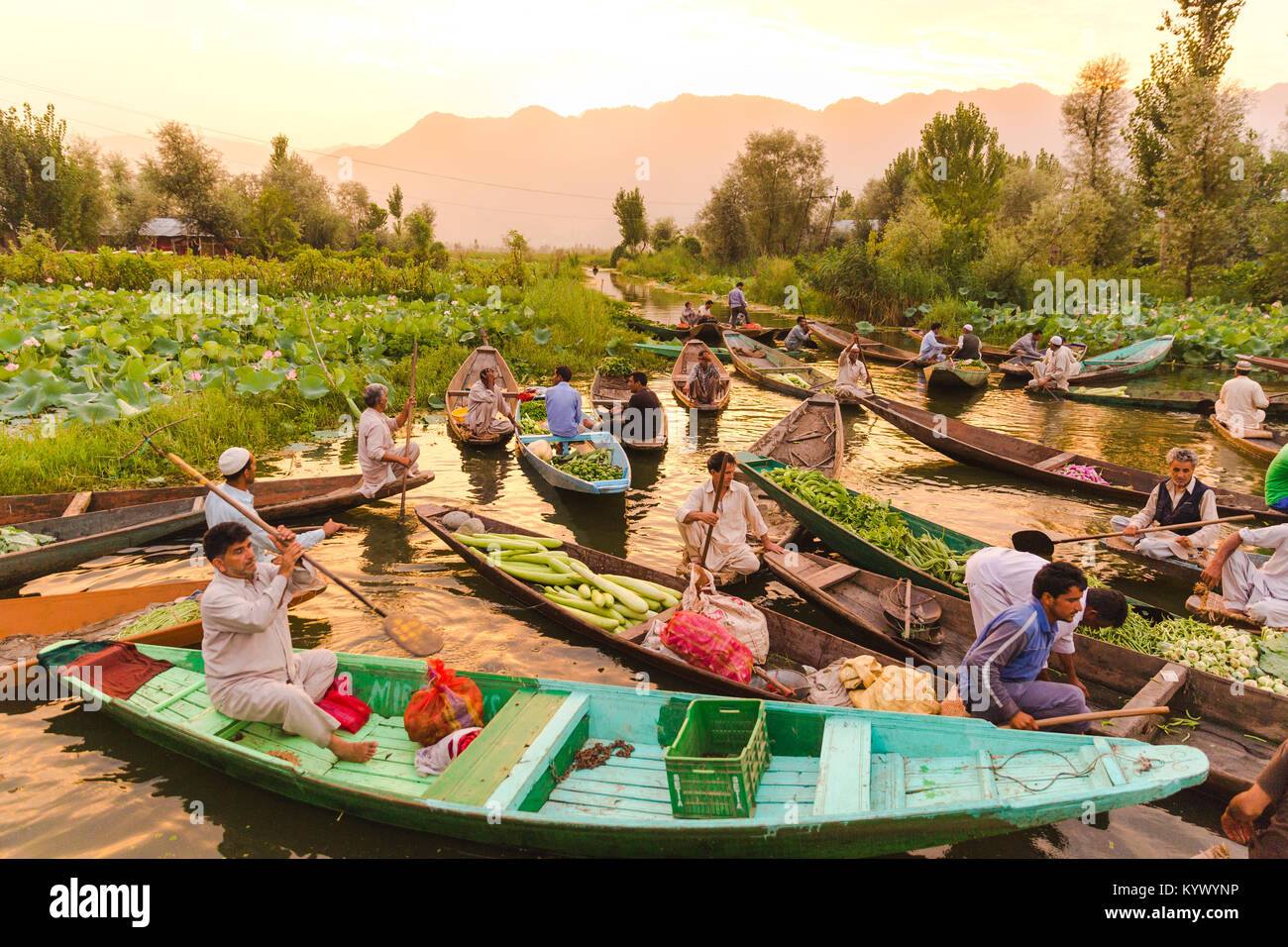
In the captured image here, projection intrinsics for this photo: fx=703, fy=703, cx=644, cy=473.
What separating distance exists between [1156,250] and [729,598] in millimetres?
28988

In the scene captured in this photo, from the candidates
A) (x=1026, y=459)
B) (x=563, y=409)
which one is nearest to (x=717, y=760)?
(x=563, y=409)

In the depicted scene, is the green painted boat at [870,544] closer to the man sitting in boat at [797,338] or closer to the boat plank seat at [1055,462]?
the boat plank seat at [1055,462]

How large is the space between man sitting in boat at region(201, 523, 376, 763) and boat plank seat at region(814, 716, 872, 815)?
2.71m

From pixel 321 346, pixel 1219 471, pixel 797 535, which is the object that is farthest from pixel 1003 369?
pixel 321 346

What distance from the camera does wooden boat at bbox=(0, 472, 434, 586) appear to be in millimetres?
6516

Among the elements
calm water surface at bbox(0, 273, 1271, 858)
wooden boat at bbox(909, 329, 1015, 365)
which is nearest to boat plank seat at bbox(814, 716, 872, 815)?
calm water surface at bbox(0, 273, 1271, 858)

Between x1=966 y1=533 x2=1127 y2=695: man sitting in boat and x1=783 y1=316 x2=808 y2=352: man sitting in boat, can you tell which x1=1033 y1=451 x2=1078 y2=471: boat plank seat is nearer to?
x1=966 y1=533 x2=1127 y2=695: man sitting in boat

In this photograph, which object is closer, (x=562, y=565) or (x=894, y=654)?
(x=894, y=654)

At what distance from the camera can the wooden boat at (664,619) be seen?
198 inches

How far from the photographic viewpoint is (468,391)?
12680 mm

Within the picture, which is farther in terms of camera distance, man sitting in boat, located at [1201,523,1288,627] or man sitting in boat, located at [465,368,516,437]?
man sitting in boat, located at [465,368,516,437]

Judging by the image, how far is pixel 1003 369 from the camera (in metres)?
17.6
